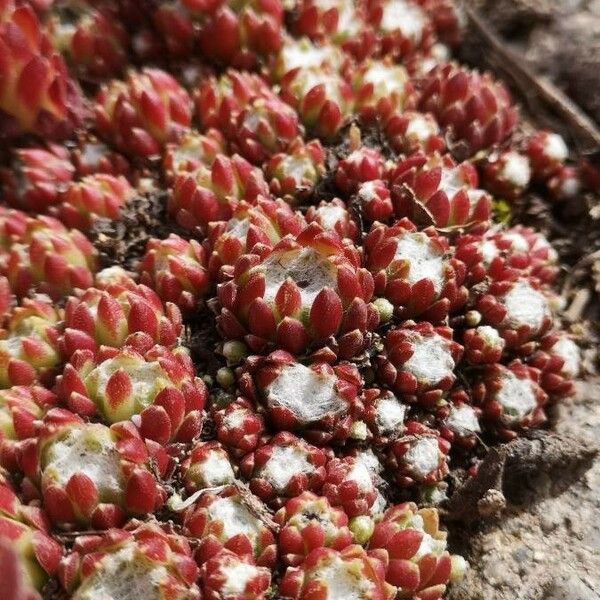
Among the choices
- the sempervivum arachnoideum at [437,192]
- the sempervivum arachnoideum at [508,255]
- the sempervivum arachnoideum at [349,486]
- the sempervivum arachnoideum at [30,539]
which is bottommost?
the sempervivum arachnoideum at [30,539]

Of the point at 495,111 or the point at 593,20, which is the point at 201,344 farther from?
the point at 593,20

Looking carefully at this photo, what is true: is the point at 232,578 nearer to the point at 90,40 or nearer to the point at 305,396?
the point at 305,396

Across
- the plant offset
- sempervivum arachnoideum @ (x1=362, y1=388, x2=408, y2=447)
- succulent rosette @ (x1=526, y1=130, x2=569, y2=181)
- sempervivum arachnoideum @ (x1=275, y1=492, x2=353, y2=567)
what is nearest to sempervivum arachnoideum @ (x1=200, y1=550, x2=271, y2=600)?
the plant offset

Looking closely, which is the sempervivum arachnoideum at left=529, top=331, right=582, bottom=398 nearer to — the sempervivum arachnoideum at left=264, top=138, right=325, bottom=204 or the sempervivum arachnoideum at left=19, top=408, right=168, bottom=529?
the sempervivum arachnoideum at left=264, top=138, right=325, bottom=204

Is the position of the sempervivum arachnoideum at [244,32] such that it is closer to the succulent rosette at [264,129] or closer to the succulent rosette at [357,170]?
the succulent rosette at [264,129]

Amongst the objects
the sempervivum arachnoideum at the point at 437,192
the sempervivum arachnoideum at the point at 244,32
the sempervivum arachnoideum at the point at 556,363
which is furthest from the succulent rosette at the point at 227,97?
the sempervivum arachnoideum at the point at 556,363

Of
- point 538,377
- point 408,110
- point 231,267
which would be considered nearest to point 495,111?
point 408,110

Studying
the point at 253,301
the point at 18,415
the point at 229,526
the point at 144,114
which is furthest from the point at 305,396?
the point at 144,114
